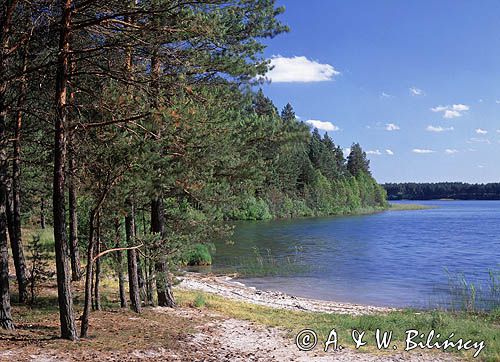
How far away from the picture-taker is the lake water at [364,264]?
21578 mm

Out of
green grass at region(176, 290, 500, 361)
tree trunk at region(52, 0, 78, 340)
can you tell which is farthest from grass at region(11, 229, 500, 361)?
tree trunk at region(52, 0, 78, 340)

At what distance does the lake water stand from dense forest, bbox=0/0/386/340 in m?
9.78

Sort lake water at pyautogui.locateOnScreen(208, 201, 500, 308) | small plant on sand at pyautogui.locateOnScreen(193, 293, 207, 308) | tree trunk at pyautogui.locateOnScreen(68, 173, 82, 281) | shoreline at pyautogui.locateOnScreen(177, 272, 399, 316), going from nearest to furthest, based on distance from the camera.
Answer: tree trunk at pyautogui.locateOnScreen(68, 173, 82, 281) → small plant on sand at pyautogui.locateOnScreen(193, 293, 207, 308) → shoreline at pyautogui.locateOnScreen(177, 272, 399, 316) → lake water at pyautogui.locateOnScreen(208, 201, 500, 308)

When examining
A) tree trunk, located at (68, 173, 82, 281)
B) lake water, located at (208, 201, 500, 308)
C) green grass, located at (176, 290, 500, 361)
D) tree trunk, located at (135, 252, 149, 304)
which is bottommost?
lake water, located at (208, 201, 500, 308)

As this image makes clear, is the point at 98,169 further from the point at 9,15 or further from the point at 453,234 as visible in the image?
the point at 453,234

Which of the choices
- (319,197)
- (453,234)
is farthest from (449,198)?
(453,234)

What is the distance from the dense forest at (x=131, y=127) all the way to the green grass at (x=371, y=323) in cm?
242

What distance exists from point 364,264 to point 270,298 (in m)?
11.7

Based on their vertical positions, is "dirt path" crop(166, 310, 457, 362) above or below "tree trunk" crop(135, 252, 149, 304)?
below

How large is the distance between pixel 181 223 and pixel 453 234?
40755mm

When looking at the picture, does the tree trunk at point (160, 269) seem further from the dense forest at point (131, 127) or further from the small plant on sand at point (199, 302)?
the small plant on sand at point (199, 302)

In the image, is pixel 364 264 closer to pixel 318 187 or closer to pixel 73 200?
pixel 73 200

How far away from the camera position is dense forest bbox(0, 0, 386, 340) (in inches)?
332

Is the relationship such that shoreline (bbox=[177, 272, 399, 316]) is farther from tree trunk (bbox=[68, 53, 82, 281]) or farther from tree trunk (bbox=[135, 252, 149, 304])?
tree trunk (bbox=[68, 53, 82, 281])
